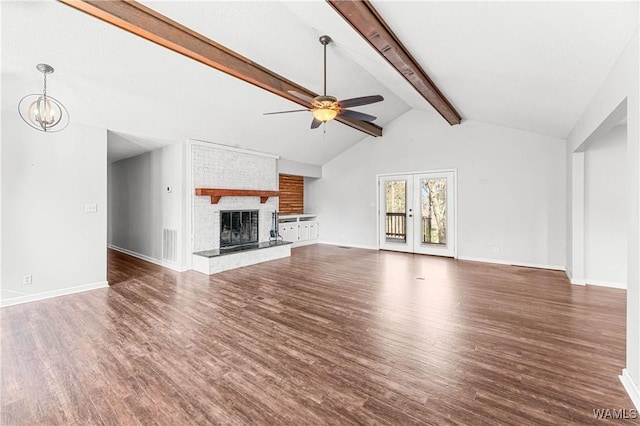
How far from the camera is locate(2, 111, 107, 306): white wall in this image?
12.4 feet

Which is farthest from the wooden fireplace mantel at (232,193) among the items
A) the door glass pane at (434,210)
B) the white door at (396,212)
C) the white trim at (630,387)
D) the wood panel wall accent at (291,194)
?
the white trim at (630,387)

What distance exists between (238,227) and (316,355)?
4.63m

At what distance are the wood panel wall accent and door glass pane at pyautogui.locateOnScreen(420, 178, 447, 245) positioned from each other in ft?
13.1

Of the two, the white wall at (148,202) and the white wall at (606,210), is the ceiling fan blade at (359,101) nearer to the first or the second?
the white wall at (148,202)

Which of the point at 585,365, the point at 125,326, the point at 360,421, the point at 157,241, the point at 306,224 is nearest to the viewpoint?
the point at 360,421

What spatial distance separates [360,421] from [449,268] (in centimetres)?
472

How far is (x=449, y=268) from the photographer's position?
583cm

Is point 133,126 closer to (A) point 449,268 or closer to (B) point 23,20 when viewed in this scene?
(B) point 23,20

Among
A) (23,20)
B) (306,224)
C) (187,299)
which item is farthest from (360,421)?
(306,224)

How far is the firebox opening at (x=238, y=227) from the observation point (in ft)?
20.8

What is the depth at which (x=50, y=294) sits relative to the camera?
4.10 meters

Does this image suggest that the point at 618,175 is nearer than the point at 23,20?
No

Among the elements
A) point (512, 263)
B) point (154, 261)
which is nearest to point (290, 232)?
point (154, 261)

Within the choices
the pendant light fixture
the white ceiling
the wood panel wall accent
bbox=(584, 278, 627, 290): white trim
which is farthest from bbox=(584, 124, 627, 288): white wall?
the pendant light fixture
